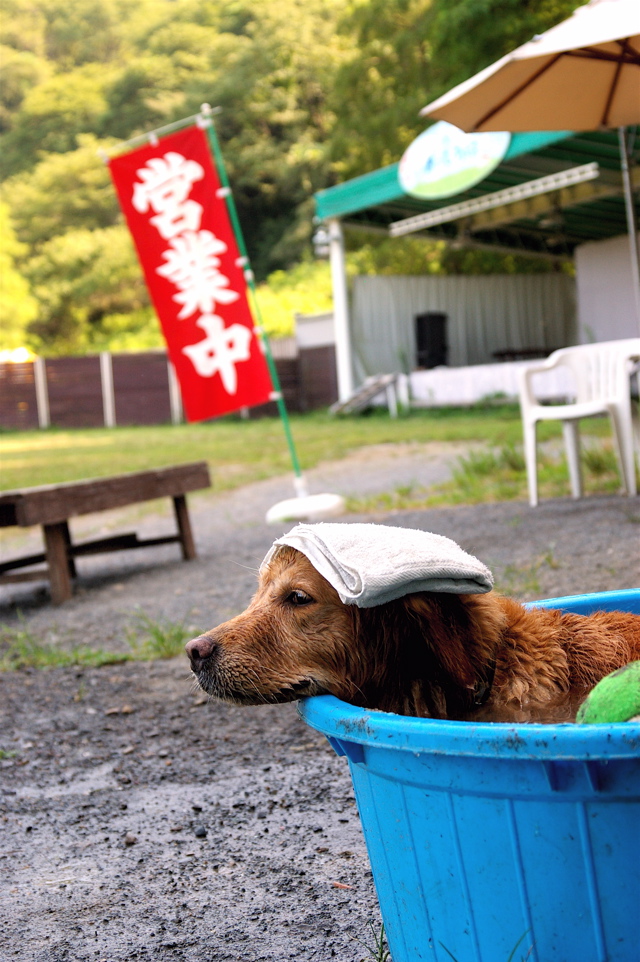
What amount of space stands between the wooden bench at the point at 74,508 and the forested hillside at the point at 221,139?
23.2 m

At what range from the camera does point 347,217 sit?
19531 millimetres

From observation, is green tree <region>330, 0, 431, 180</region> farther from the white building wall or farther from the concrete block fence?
the white building wall

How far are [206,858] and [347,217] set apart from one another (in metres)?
18.3

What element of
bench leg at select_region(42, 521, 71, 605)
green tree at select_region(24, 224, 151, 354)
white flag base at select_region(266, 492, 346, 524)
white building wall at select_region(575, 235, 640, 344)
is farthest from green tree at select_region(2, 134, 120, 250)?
bench leg at select_region(42, 521, 71, 605)

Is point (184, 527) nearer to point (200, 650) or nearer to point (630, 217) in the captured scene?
point (200, 650)

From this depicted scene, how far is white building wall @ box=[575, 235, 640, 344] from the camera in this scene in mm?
19766

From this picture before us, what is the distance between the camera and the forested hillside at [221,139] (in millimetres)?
33781

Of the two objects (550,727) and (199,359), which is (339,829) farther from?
(199,359)

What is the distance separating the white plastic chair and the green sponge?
520 centimetres

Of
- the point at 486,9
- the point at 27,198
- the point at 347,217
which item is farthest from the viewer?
the point at 27,198

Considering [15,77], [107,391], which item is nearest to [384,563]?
[107,391]

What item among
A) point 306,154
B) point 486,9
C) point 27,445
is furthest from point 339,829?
point 306,154

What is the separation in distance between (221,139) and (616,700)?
46097mm

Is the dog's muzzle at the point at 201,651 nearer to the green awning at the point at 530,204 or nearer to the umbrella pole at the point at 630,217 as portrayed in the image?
the umbrella pole at the point at 630,217
